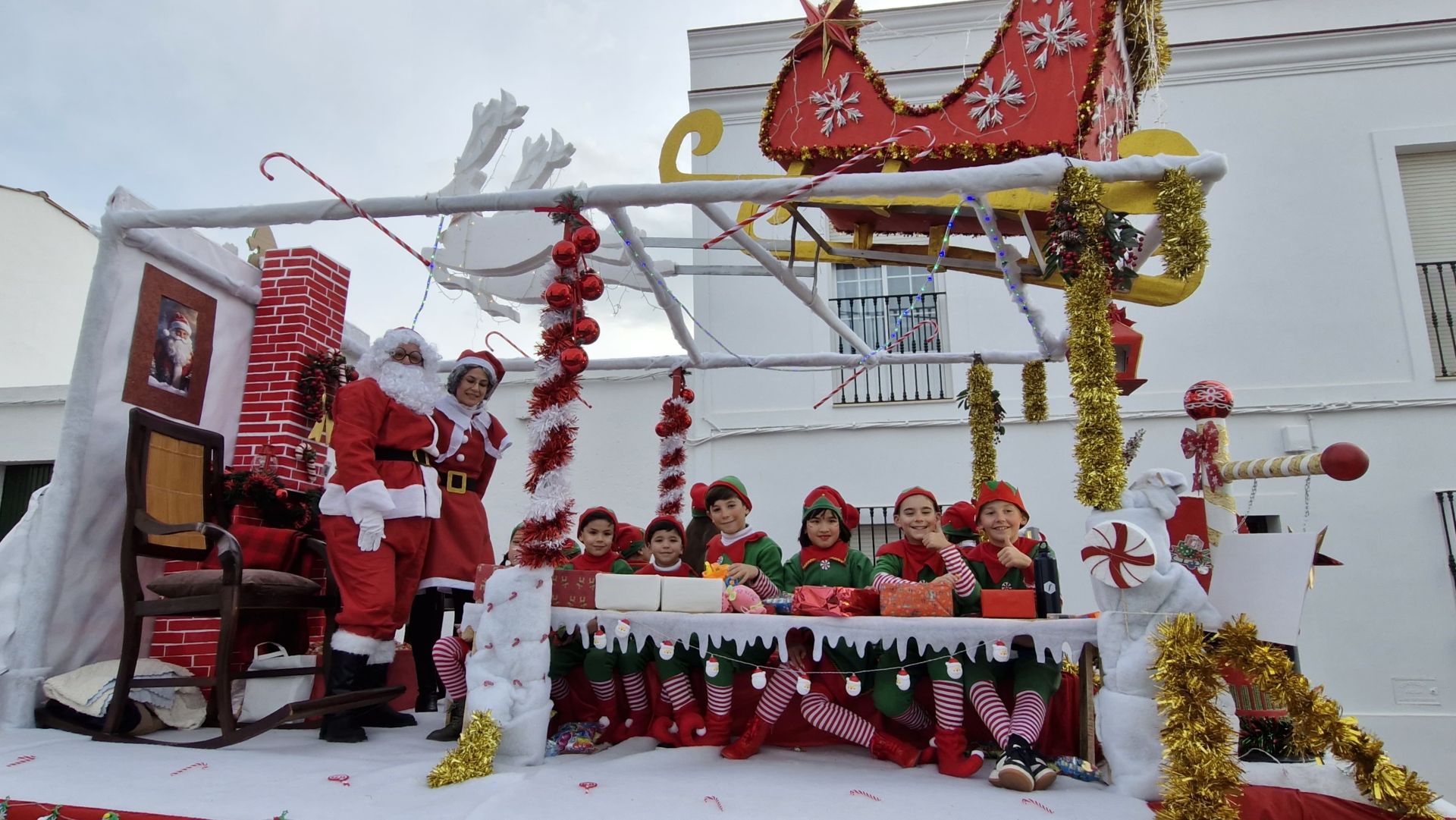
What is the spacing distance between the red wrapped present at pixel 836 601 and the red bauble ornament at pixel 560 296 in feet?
5.63

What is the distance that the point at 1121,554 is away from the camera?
3285 millimetres

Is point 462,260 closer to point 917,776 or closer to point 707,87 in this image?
point 707,87

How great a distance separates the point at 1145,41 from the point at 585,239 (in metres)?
3.14

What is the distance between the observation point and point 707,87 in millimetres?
10953

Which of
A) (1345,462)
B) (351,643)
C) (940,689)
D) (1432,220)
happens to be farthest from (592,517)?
(1432,220)

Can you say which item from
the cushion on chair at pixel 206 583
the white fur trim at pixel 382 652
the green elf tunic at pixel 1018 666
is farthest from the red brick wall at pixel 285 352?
the green elf tunic at pixel 1018 666

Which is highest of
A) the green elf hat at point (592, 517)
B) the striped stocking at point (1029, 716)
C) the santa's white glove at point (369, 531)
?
the green elf hat at point (592, 517)

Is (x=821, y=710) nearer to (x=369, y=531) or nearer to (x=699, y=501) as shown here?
(x=369, y=531)

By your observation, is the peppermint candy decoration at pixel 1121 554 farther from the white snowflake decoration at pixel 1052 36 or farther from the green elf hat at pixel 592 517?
the green elf hat at pixel 592 517

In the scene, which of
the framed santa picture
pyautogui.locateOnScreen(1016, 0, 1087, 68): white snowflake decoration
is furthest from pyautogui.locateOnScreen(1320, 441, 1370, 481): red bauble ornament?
the framed santa picture

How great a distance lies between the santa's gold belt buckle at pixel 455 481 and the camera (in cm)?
509

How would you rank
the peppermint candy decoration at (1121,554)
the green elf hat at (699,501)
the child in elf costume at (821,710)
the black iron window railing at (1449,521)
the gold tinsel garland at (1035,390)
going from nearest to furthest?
the peppermint candy decoration at (1121,554) < the child in elf costume at (821,710) < the green elf hat at (699,501) < the gold tinsel garland at (1035,390) < the black iron window railing at (1449,521)

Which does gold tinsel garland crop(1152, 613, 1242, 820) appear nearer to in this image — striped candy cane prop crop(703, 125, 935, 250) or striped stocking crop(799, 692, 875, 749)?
striped stocking crop(799, 692, 875, 749)

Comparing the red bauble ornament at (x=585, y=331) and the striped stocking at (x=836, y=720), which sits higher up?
the red bauble ornament at (x=585, y=331)
